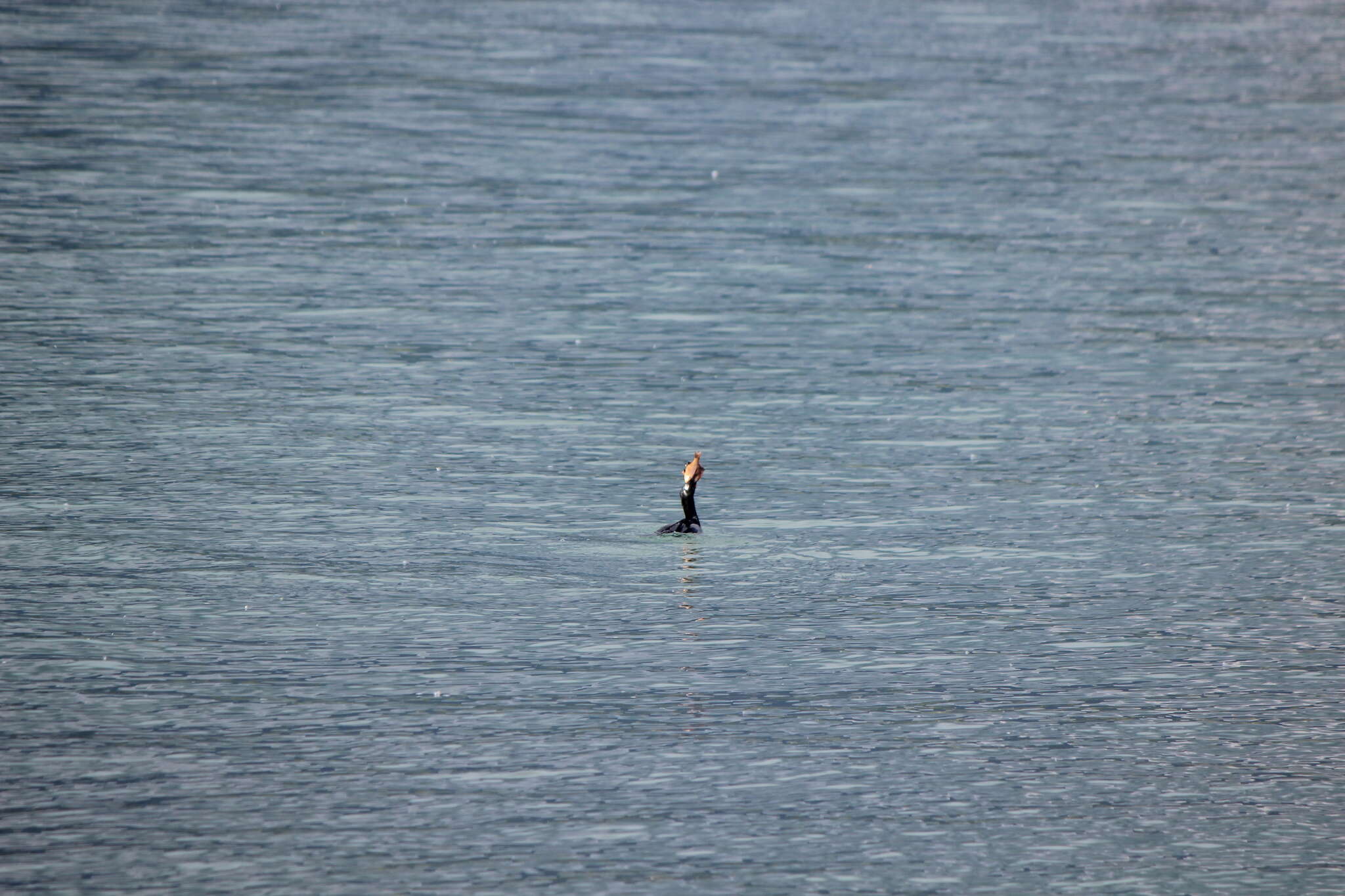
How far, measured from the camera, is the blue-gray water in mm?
8578

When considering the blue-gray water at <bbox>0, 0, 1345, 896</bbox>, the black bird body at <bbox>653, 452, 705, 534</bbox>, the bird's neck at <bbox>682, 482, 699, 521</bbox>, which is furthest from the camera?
the bird's neck at <bbox>682, 482, 699, 521</bbox>

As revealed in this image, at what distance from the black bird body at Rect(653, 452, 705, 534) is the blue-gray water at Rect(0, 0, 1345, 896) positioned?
109 millimetres

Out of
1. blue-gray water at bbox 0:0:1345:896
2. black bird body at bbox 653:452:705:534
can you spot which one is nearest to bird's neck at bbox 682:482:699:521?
black bird body at bbox 653:452:705:534

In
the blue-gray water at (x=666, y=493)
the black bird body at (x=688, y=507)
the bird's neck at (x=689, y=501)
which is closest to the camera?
the blue-gray water at (x=666, y=493)

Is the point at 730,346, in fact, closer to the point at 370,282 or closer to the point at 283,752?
the point at 370,282

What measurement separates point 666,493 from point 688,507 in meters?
1.35

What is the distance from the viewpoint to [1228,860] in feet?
27.1

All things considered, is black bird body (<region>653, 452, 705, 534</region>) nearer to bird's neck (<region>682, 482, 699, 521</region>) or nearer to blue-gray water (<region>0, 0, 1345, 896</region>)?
bird's neck (<region>682, 482, 699, 521</region>)

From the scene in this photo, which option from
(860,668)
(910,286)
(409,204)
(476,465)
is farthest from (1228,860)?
(409,204)

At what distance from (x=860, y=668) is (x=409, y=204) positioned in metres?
13.7

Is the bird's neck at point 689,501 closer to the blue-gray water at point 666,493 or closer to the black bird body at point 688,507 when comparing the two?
the black bird body at point 688,507

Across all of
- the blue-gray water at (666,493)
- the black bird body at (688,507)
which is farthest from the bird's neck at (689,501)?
the blue-gray water at (666,493)

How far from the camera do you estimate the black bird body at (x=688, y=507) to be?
11.5 m

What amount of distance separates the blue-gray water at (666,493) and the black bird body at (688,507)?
11cm
